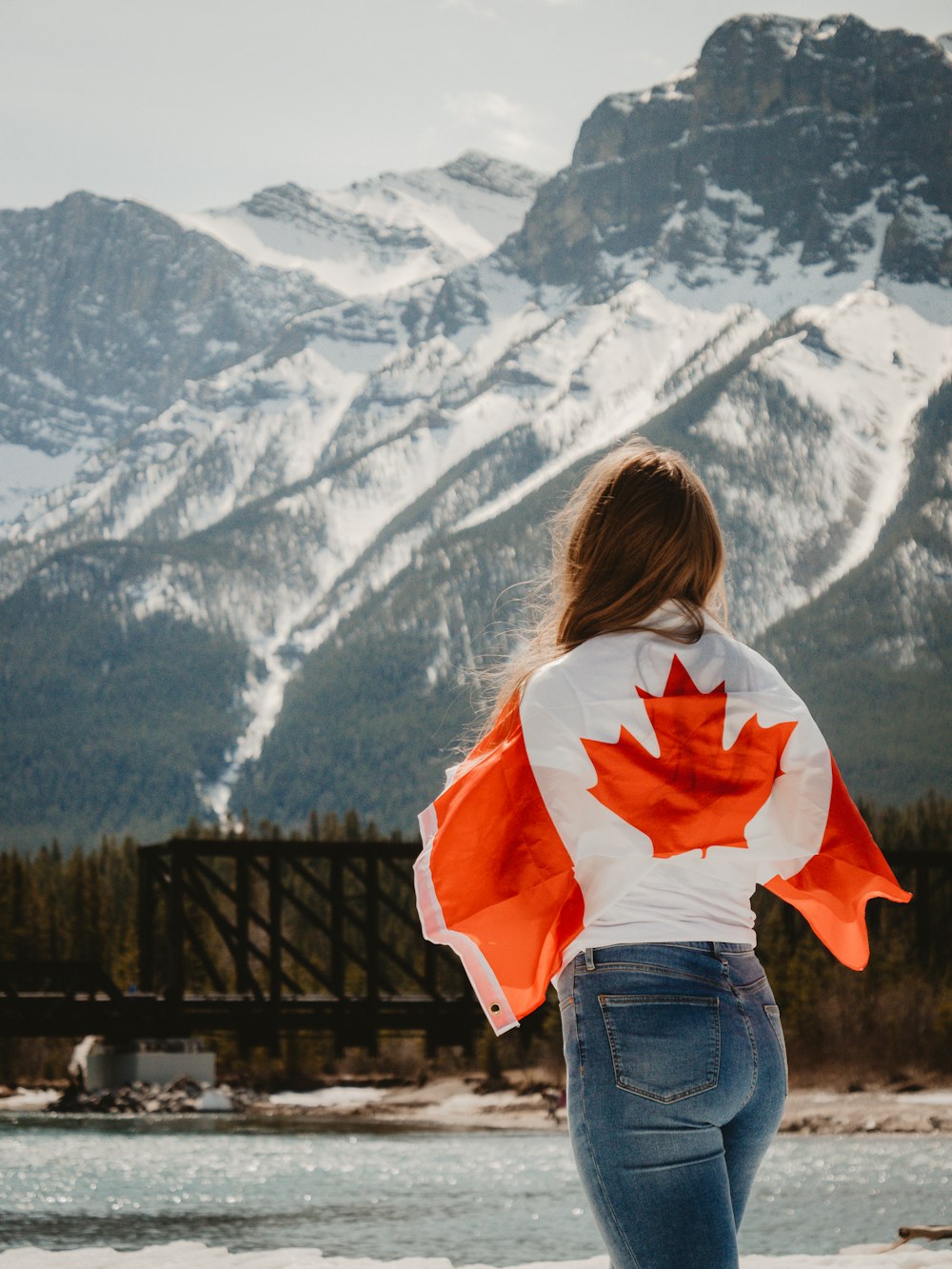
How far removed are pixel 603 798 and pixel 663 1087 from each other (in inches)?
19.5

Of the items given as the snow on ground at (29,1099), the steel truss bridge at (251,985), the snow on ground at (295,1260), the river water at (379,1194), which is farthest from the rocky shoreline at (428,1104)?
the snow on ground at (295,1260)

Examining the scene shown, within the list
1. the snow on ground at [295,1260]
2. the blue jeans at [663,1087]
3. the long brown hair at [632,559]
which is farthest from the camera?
the snow on ground at [295,1260]

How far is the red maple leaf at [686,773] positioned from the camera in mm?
3033

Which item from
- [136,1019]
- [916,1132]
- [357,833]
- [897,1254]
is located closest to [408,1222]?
[897,1254]

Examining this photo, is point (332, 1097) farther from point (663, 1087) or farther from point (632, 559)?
point (663, 1087)

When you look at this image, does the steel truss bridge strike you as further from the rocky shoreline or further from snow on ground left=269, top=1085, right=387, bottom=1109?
snow on ground left=269, top=1085, right=387, bottom=1109

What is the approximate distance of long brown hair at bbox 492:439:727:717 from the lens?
3.19 metres

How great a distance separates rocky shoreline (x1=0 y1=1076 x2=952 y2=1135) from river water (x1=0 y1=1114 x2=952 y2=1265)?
14.8 ft

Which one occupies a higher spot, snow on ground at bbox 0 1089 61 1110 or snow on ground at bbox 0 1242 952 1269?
snow on ground at bbox 0 1242 952 1269

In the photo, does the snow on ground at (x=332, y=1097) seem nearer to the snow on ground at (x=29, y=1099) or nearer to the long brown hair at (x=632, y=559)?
the snow on ground at (x=29, y=1099)

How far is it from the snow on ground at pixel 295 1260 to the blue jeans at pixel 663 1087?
711 cm

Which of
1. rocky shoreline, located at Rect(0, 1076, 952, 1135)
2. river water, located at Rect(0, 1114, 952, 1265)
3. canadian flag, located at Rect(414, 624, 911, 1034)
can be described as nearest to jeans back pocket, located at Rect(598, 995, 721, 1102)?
canadian flag, located at Rect(414, 624, 911, 1034)

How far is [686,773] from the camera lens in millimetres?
3096

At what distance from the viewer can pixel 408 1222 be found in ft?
64.4
